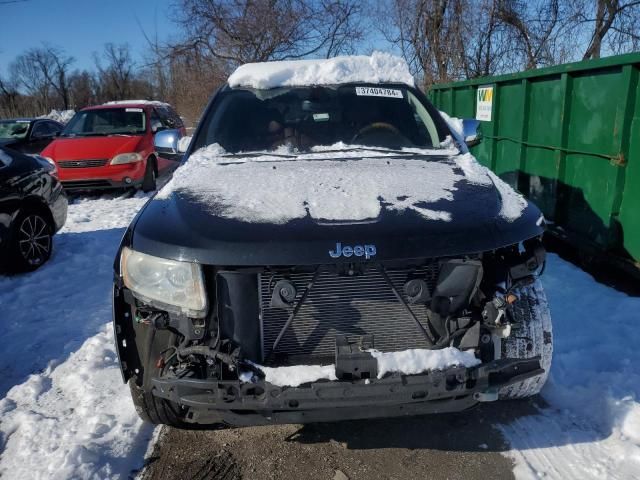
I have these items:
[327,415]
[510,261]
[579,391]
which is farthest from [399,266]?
[579,391]

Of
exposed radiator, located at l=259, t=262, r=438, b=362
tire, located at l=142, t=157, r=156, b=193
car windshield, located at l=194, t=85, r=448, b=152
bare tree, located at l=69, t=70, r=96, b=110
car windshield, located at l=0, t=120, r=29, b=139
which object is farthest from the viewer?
bare tree, located at l=69, t=70, r=96, b=110

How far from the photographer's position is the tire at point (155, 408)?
2389 millimetres

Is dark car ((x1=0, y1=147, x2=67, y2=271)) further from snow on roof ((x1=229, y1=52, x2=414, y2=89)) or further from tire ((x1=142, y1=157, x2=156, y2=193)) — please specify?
tire ((x1=142, y1=157, x2=156, y2=193))

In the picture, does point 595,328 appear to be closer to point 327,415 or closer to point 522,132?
point 327,415

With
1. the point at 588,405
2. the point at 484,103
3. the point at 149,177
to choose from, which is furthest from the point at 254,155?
the point at 149,177

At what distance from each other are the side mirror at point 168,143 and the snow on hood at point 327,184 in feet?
2.08

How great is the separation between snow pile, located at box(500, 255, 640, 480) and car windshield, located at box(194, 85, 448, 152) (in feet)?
5.31

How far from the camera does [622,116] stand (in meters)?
4.49

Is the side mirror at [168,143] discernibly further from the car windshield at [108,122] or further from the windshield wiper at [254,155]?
the car windshield at [108,122]

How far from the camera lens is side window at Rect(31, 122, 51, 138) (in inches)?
478

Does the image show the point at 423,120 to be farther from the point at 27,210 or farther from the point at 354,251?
the point at 27,210

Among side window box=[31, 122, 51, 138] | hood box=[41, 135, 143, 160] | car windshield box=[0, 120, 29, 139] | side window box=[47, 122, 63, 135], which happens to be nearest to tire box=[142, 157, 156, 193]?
hood box=[41, 135, 143, 160]

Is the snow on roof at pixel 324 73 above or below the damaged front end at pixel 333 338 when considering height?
above

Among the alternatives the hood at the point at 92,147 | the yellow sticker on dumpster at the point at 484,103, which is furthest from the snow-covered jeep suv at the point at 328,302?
the hood at the point at 92,147
